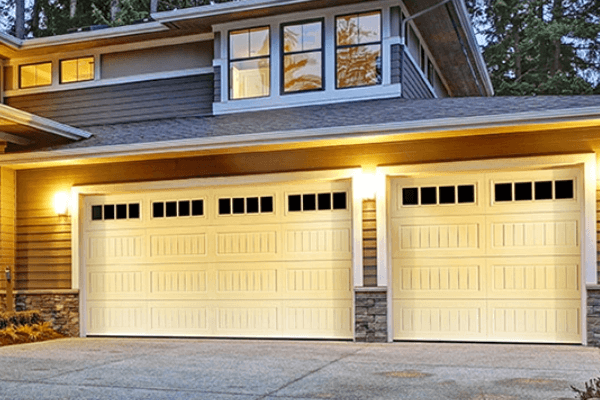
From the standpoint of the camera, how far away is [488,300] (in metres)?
8.66

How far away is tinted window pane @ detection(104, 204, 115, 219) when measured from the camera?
10406 mm

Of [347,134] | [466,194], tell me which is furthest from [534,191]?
[347,134]

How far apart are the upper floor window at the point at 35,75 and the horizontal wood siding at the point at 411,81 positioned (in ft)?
20.7

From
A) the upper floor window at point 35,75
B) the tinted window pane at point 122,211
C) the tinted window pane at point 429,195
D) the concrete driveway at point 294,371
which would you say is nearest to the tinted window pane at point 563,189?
the tinted window pane at point 429,195

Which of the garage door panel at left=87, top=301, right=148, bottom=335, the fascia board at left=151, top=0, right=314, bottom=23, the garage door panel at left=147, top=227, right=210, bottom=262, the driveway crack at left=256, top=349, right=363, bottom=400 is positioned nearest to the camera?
the driveway crack at left=256, top=349, right=363, bottom=400

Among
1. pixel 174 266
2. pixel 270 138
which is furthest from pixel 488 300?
pixel 174 266

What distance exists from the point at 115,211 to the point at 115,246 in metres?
0.52

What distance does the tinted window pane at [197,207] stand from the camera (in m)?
9.98

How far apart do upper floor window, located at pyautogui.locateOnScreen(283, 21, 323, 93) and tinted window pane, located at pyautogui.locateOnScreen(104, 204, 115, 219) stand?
Result: 10.4ft

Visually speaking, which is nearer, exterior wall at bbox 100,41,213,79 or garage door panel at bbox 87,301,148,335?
garage door panel at bbox 87,301,148,335

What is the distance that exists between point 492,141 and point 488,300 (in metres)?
1.95

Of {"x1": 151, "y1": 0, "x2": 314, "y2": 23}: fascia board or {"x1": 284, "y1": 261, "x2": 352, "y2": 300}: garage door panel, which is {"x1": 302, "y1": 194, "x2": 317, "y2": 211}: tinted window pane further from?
{"x1": 151, "y1": 0, "x2": 314, "y2": 23}: fascia board

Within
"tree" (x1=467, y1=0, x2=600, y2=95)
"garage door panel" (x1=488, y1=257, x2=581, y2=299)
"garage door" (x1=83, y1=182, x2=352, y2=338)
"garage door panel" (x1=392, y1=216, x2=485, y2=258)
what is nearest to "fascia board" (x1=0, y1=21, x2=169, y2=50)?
"garage door" (x1=83, y1=182, x2=352, y2=338)

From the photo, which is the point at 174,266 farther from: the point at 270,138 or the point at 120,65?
the point at 120,65
